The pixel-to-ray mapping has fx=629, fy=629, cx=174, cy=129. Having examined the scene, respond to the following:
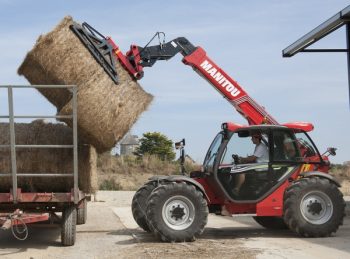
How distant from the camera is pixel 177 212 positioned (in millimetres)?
10375

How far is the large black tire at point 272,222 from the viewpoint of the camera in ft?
40.2

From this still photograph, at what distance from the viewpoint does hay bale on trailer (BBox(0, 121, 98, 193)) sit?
9.70 m

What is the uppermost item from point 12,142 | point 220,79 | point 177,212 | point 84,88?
point 220,79

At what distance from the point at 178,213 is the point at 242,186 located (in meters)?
1.32

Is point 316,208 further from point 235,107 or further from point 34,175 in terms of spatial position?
point 34,175

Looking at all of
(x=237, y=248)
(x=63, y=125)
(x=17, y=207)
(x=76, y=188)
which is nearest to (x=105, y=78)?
(x=63, y=125)

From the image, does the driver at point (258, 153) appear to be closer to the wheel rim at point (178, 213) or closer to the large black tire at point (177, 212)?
the large black tire at point (177, 212)

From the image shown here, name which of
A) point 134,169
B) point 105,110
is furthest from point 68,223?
point 134,169

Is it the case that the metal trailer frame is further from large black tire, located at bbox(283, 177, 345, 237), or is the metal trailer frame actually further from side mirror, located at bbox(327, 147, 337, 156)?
side mirror, located at bbox(327, 147, 337, 156)

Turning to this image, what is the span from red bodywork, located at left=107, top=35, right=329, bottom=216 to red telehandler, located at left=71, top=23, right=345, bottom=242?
0.02 metres

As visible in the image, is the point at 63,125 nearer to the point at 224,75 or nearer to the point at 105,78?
the point at 105,78

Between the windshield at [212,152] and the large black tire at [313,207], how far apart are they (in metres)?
1.50

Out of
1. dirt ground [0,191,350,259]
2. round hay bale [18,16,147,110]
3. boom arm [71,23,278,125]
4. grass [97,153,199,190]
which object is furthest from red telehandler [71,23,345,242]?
grass [97,153,199,190]

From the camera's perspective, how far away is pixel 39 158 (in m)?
9.73
